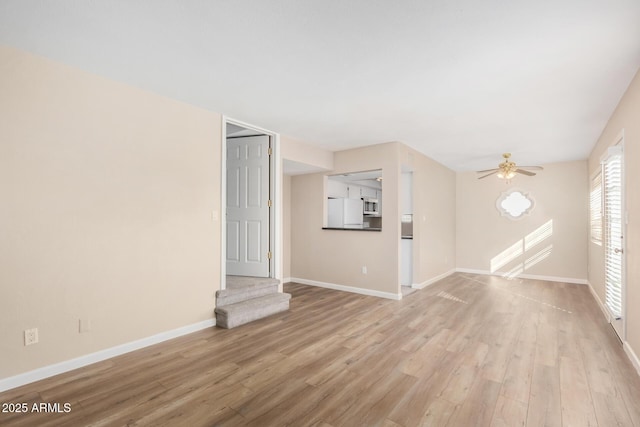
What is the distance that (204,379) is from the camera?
234cm

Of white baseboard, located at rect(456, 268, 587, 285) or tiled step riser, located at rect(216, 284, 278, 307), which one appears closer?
tiled step riser, located at rect(216, 284, 278, 307)

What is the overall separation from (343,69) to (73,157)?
2377 mm

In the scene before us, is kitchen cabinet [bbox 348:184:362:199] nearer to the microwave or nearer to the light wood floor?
the microwave

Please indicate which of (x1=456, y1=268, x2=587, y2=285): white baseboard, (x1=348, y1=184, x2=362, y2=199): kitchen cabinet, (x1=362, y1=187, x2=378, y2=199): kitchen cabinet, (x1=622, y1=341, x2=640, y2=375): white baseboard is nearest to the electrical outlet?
(x1=622, y1=341, x2=640, y2=375): white baseboard

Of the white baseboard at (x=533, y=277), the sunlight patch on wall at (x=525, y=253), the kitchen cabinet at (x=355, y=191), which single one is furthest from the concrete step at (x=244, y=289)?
the sunlight patch on wall at (x=525, y=253)

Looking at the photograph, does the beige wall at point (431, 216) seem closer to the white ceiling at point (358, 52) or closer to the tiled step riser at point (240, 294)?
the white ceiling at point (358, 52)

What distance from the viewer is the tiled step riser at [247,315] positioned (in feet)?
11.3

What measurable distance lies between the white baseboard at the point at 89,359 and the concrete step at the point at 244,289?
36 cm

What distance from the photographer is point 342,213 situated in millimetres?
6629

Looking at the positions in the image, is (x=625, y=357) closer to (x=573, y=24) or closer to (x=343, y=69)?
(x=573, y=24)

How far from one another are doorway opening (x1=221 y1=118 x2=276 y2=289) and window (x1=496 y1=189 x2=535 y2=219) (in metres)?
5.46

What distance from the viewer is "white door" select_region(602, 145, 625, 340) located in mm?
3033

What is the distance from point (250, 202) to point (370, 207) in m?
4.58

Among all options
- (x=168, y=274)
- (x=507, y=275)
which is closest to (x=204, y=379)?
(x=168, y=274)
